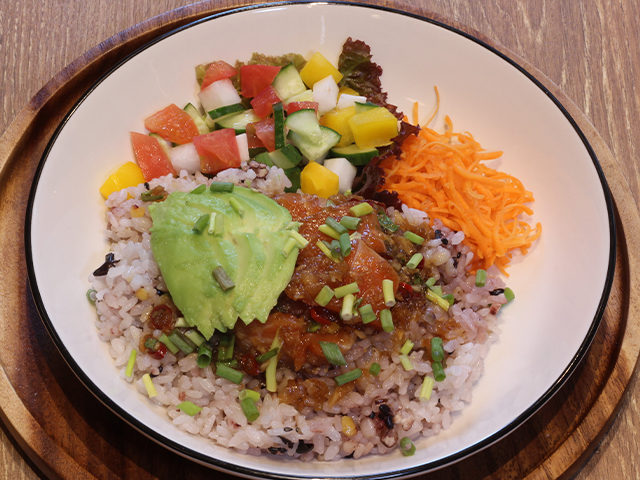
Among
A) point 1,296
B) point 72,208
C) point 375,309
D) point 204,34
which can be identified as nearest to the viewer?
point 375,309

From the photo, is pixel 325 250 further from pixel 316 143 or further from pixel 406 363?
pixel 316 143

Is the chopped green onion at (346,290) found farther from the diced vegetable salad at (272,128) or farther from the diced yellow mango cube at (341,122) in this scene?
the diced yellow mango cube at (341,122)

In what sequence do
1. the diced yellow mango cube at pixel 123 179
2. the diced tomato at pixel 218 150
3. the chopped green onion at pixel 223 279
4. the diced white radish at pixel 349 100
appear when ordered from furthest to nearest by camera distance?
1. the diced white radish at pixel 349 100
2. the diced tomato at pixel 218 150
3. the diced yellow mango cube at pixel 123 179
4. the chopped green onion at pixel 223 279

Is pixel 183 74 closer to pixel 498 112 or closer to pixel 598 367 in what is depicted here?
pixel 498 112

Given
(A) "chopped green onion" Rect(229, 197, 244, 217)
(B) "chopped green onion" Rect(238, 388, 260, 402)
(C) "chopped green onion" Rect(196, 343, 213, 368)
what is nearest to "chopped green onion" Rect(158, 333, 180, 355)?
(C) "chopped green onion" Rect(196, 343, 213, 368)

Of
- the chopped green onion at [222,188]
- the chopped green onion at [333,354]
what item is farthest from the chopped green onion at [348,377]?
the chopped green onion at [222,188]

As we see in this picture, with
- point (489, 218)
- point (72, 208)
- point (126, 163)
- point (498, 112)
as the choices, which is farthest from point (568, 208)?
point (72, 208)
